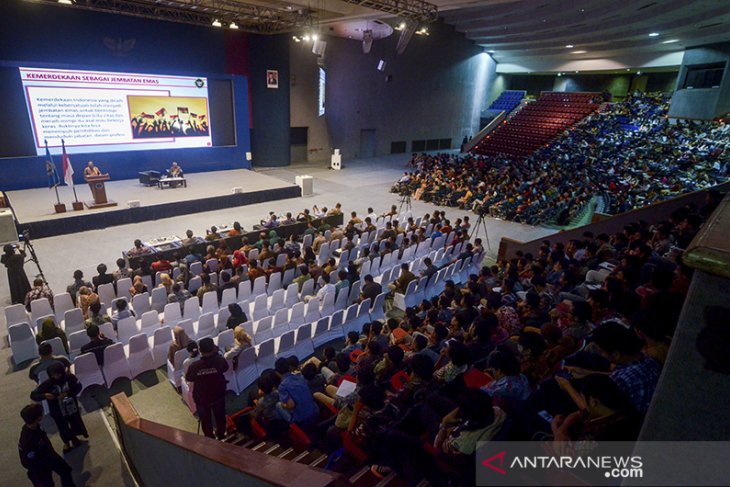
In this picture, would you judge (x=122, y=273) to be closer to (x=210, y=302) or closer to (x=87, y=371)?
(x=210, y=302)

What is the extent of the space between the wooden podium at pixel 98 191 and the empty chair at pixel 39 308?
6301mm

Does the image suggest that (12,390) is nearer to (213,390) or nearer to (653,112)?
(213,390)

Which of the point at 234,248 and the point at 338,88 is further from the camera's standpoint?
the point at 338,88

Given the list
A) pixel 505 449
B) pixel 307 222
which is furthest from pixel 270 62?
pixel 505 449

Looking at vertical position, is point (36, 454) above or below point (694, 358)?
below

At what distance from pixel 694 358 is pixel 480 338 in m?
2.54

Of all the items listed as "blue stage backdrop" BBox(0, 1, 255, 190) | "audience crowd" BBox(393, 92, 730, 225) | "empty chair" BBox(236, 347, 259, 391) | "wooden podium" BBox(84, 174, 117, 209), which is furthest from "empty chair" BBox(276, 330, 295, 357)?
"blue stage backdrop" BBox(0, 1, 255, 190)

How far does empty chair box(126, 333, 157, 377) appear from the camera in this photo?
5113 mm

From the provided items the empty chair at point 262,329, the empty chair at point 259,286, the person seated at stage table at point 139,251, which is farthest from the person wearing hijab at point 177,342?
the person seated at stage table at point 139,251

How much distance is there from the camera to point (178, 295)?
257 inches

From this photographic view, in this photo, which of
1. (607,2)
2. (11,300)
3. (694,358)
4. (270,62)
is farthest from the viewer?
(270,62)

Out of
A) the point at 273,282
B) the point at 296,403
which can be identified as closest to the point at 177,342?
the point at 296,403

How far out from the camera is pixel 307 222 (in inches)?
413

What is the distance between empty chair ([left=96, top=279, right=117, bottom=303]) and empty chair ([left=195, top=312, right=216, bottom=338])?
1.95 meters
